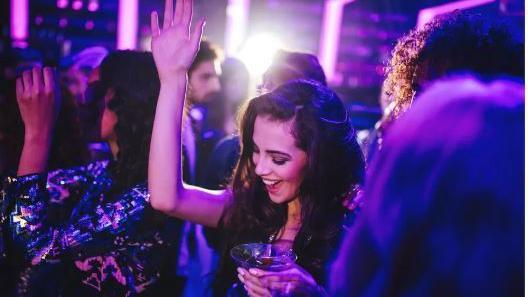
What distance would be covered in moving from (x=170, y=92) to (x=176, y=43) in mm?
176

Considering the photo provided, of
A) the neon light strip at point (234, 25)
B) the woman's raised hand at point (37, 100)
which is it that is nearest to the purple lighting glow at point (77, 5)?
the neon light strip at point (234, 25)

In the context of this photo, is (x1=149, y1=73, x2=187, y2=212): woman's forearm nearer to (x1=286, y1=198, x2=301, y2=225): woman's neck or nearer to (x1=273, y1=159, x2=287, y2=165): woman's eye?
(x1=273, y1=159, x2=287, y2=165): woman's eye

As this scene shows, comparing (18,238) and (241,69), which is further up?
(241,69)

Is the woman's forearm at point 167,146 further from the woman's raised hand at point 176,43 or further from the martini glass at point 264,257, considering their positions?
the martini glass at point 264,257

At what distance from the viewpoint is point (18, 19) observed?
598cm

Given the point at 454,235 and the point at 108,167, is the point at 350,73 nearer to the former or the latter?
the point at 108,167

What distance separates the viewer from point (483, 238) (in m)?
0.72

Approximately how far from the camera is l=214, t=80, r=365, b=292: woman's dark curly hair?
1826mm

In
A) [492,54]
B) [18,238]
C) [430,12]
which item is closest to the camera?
[492,54]

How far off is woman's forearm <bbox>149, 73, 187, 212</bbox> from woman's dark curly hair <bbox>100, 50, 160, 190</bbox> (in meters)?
0.40

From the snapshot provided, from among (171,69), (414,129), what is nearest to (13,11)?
(171,69)

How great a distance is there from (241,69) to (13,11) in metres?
3.68

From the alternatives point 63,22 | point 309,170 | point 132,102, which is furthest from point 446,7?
point 63,22

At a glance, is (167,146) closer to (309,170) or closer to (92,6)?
(309,170)
